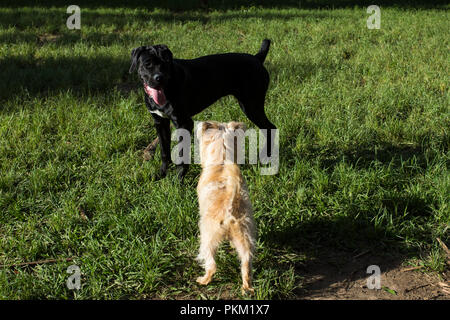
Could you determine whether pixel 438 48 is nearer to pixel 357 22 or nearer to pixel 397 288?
pixel 357 22

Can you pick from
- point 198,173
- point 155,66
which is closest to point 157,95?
point 155,66

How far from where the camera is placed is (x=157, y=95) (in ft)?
13.3

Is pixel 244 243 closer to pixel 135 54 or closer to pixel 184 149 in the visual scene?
pixel 184 149

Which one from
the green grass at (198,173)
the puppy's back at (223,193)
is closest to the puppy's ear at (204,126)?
the puppy's back at (223,193)

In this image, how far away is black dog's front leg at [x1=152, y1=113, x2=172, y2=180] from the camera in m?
4.40

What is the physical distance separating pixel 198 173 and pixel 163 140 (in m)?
0.53

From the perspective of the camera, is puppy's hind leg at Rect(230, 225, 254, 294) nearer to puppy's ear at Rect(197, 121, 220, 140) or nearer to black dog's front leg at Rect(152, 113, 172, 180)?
puppy's ear at Rect(197, 121, 220, 140)

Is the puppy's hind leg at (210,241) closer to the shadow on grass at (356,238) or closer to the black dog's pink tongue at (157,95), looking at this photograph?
the shadow on grass at (356,238)

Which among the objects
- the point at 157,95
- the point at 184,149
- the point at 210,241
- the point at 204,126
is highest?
the point at 157,95

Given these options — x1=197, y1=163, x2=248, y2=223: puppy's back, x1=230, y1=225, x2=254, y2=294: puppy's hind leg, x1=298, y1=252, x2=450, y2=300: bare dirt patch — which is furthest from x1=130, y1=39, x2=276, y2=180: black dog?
x1=298, y1=252, x2=450, y2=300: bare dirt patch

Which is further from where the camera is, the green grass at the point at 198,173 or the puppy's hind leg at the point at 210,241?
the green grass at the point at 198,173

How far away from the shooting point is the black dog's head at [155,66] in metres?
3.90

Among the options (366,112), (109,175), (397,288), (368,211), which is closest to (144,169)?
(109,175)

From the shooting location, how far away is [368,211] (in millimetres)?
3844
